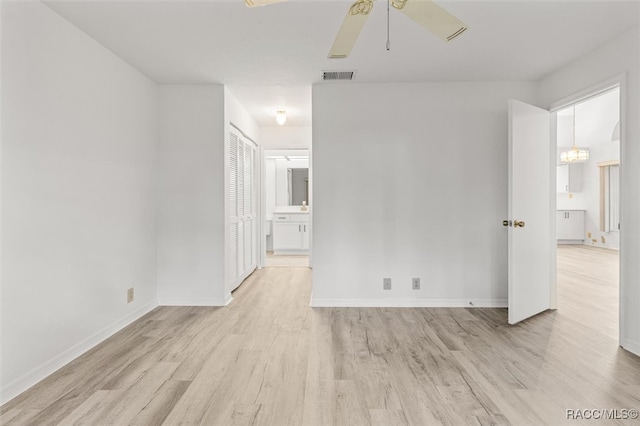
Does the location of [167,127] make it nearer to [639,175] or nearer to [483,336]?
[483,336]

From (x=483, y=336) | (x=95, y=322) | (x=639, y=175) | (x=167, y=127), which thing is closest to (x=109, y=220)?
(x=95, y=322)

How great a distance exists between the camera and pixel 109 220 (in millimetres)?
3025

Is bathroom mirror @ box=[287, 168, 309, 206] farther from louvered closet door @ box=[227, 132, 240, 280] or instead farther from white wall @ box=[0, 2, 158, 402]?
white wall @ box=[0, 2, 158, 402]

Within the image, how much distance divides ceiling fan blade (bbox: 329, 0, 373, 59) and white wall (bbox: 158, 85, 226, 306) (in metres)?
2.28

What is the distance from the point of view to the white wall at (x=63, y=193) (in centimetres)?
210

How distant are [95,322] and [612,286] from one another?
18.7ft

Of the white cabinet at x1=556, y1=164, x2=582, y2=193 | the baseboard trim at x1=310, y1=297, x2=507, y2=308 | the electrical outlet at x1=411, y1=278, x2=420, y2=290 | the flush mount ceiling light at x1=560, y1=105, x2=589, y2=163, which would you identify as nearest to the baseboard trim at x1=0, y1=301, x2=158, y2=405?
the baseboard trim at x1=310, y1=297, x2=507, y2=308

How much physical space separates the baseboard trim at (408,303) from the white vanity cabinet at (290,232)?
11.7 ft

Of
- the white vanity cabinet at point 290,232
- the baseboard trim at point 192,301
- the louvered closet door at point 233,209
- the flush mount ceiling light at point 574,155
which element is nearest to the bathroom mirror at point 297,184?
the white vanity cabinet at point 290,232

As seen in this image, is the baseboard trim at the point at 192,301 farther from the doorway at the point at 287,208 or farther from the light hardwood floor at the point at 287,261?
the doorway at the point at 287,208

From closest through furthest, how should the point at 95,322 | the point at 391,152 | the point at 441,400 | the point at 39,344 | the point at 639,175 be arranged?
1. the point at 441,400
2. the point at 39,344
3. the point at 639,175
4. the point at 95,322
5. the point at 391,152

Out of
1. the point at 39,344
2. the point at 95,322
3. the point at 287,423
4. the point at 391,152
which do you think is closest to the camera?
the point at 287,423

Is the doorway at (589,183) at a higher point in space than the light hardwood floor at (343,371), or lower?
higher

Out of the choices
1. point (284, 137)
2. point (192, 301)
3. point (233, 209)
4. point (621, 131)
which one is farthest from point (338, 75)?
point (192, 301)
